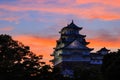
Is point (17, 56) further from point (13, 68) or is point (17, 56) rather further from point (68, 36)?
point (68, 36)

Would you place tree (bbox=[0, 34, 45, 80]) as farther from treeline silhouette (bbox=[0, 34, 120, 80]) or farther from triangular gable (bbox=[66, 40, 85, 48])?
triangular gable (bbox=[66, 40, 85, 48])

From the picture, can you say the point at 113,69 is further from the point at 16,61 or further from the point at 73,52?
the point at 73,52

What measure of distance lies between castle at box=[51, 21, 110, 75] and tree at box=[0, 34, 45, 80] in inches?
2018

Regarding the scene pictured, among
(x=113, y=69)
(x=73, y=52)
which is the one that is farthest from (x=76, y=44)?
(x=113, y=69)

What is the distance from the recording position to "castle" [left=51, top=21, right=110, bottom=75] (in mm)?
103125

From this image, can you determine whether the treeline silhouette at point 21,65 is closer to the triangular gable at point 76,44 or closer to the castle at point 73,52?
the castle at point 73,52

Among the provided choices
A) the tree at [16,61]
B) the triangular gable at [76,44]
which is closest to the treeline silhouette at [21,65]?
the tree at [16,61]

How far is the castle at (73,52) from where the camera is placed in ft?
338

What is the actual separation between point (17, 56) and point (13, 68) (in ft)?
4.05

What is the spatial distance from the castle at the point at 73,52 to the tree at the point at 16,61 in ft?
168

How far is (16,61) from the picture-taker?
45.2 meters

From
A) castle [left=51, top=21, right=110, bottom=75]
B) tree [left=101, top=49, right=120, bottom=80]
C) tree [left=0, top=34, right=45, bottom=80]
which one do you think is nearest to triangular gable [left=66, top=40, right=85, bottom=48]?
castle [left=51, top=21, right=110, bottom=75]

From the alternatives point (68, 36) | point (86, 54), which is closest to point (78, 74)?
point (86, 54)

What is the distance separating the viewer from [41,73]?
46719mm
